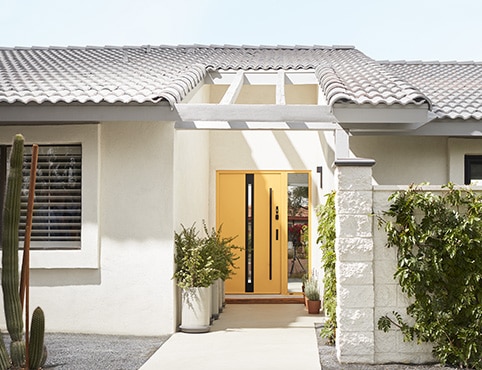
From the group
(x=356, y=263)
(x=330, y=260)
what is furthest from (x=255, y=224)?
(x=356, y=263)

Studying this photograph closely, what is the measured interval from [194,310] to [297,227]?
553cm

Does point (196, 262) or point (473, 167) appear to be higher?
point (473, 167)

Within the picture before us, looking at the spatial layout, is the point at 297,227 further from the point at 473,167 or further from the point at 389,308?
the point at 389,308

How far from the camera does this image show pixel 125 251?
35.5 feet

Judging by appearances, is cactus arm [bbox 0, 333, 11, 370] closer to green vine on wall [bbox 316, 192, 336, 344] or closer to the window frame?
the window frame

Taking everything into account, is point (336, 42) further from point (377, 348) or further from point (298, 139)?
point (377, 348)

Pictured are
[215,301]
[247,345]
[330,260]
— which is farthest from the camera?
[215,301]

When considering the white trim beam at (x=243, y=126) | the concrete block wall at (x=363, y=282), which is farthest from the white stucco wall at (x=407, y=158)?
the concrete block wall at (x=363, y=282)

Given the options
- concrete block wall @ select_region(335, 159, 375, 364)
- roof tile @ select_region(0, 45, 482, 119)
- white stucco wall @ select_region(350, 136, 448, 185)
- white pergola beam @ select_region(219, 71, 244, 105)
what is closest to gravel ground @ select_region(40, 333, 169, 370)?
concrete block wall @ select_region(335, 159, 375, 364)

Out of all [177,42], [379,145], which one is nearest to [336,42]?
[177,42]

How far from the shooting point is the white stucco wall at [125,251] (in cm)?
1073

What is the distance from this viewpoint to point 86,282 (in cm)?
1079

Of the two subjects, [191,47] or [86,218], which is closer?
[86,218]

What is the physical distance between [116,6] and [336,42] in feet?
17.8
